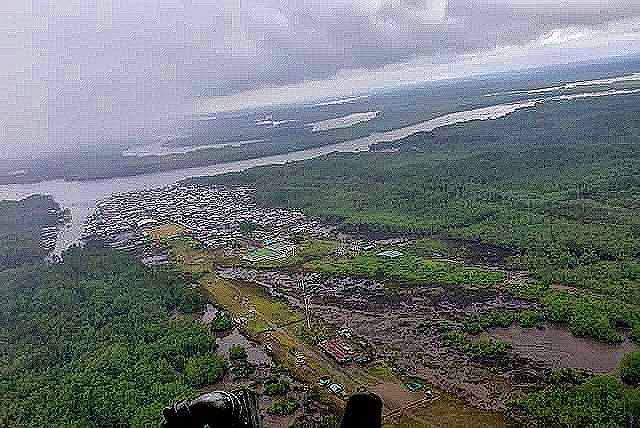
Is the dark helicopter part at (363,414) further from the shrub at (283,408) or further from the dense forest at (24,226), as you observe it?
the dense forest at (24,226)

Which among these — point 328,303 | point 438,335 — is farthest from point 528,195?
point 438,335

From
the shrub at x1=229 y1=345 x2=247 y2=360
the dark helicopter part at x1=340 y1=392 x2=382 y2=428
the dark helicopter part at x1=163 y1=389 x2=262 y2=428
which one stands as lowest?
the shrub at x1=229 y1=345 x2=247 y2=360

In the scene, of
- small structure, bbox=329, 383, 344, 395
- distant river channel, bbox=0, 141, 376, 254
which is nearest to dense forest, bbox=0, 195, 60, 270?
distant river channel, bbox=0, 141, 376, 254

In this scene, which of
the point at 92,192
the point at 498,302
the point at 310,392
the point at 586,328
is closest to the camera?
the point at 310,392

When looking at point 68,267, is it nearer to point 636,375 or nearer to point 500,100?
point 636,375

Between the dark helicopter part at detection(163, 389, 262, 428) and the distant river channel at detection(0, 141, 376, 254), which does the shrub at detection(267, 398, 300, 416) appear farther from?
the distant river channel at detection(0, 141, 376, 254)

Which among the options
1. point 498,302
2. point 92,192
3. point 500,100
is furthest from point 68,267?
point 500,100
